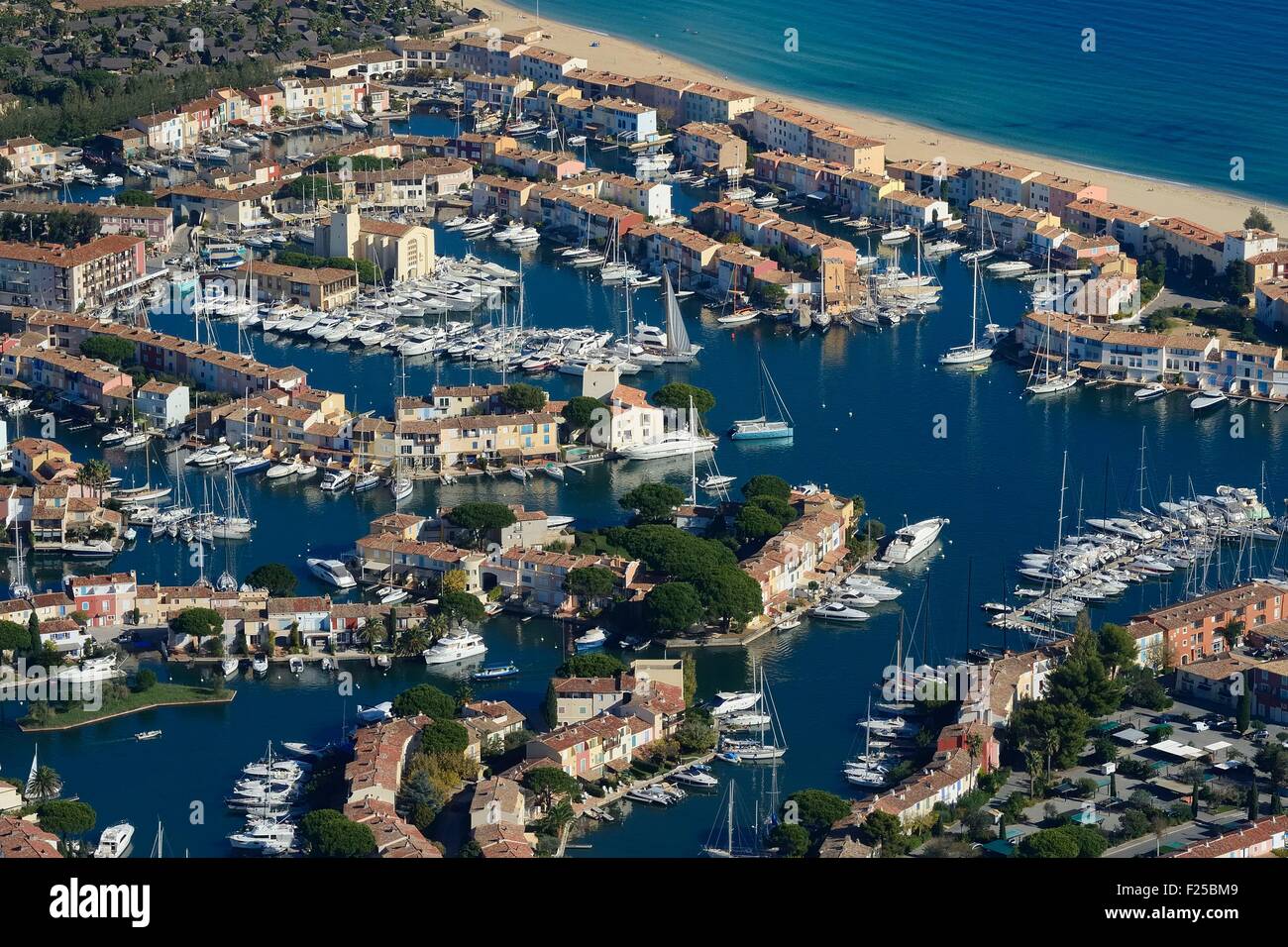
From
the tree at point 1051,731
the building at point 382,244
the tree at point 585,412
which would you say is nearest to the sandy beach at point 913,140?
the building at point 382,244

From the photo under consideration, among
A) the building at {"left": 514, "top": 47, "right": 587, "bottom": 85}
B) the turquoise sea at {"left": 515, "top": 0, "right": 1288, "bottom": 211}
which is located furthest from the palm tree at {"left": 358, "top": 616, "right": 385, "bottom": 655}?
Result: the building at {"left": 514, "top": 47, "right": 587, "bottom": 85}

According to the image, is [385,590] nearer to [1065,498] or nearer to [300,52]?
[1065,498]

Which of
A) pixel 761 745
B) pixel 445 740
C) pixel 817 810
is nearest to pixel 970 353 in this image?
pixel 761 745

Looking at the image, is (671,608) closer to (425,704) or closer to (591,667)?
(591,667)

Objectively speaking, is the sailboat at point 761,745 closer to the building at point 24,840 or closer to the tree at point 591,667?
the tree at point 591,667

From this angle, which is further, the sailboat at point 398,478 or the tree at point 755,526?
the sailboat at point 398,478

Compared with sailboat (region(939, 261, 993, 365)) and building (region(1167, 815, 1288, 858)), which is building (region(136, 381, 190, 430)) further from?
building (region(1167, 815, 1288, 858))
